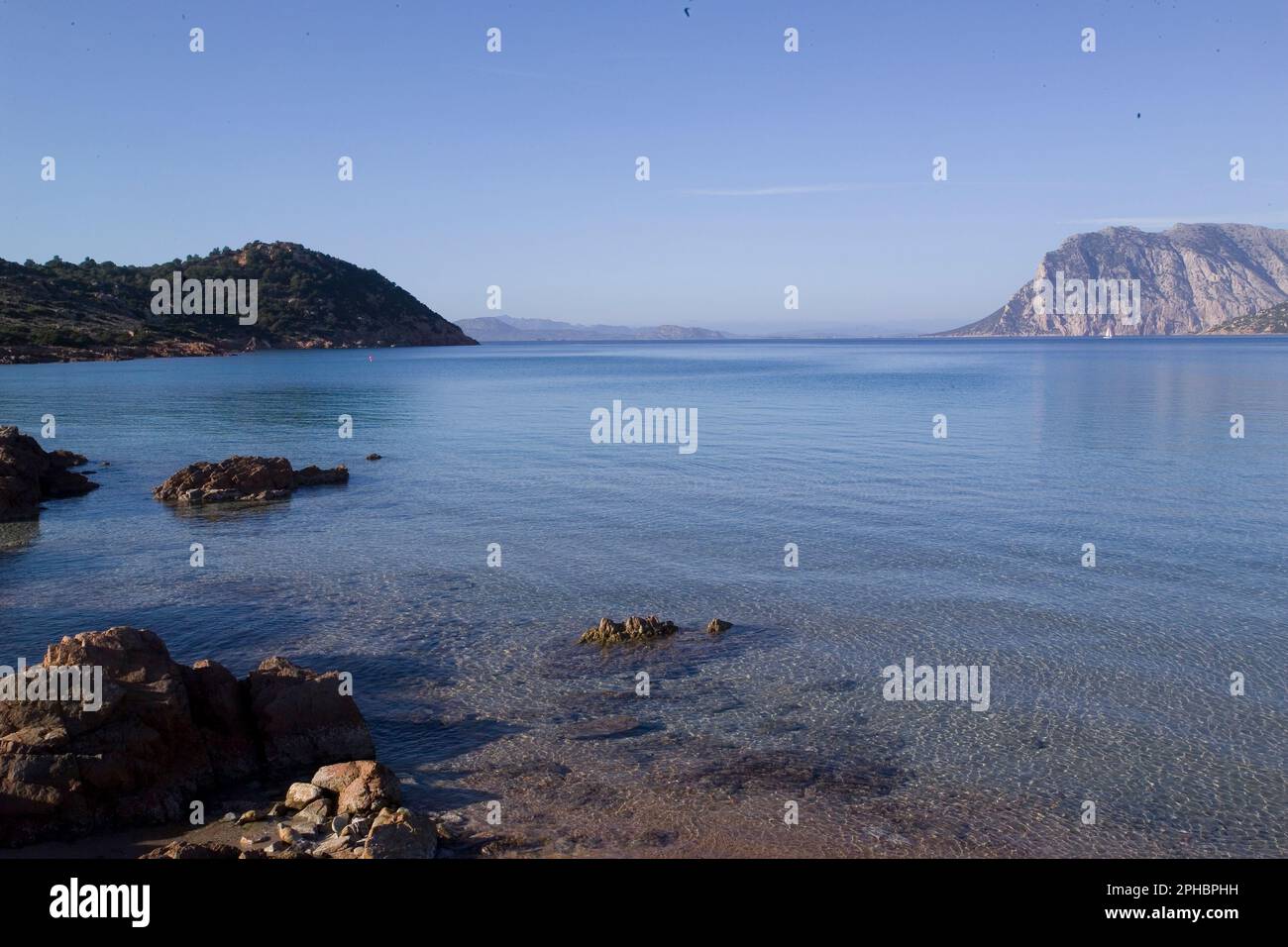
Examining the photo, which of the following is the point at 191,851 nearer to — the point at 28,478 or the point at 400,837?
the point at 400,837

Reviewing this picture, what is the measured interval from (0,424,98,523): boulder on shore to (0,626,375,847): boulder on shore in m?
20.1

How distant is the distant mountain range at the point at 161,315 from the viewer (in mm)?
112688

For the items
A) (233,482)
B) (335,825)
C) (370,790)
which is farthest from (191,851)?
(233,482)

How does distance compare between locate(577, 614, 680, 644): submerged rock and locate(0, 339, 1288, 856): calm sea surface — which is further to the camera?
locate(577, 614, 680, 644): submerged rock

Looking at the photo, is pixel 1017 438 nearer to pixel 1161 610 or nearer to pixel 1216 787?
pixel 1161 610

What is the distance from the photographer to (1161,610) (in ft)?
57.8

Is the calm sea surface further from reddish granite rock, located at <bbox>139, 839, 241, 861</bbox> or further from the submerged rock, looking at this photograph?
reddish granite rock, located at <bbox>139, 839, 241, 861</bbox>

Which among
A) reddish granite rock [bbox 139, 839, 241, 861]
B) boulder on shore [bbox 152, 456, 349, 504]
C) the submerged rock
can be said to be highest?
boulder on shore [bbox 152, 456, 349, 504]

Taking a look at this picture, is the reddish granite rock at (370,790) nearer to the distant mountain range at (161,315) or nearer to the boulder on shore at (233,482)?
the boulder on shore at (233,482)

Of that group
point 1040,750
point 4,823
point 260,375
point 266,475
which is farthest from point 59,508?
point 260,375

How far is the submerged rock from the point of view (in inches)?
651

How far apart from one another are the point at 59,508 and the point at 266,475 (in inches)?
251

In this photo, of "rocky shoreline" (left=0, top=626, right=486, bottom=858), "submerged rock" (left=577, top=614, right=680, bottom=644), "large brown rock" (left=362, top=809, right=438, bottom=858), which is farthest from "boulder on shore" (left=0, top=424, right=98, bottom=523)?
"large brown rock" (left=362, top=809, right=438, bottom=858)
